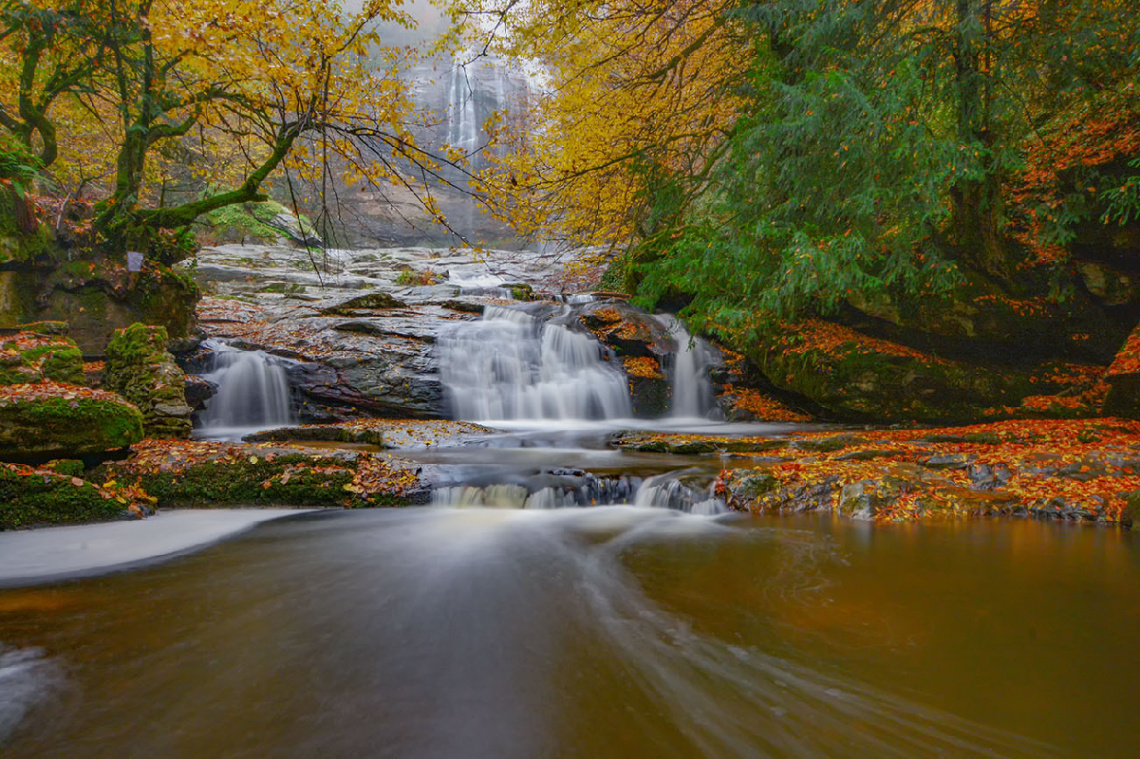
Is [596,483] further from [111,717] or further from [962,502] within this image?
[111,717]

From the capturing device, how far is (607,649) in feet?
7.75

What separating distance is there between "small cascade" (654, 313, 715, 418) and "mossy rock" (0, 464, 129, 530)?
9.39 metres

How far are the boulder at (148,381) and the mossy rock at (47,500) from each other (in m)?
2.50

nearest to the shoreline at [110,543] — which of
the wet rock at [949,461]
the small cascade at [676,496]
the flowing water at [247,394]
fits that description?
the small cascade at [676,496]

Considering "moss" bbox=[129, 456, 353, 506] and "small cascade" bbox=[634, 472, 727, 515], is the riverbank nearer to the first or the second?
"moss" bbox=[129, 456, 353, 506]

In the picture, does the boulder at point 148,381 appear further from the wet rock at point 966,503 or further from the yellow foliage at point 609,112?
the wet rock at point 966,503

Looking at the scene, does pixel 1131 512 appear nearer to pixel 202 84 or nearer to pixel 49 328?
pixel 202 84

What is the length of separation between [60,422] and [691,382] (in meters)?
10.1

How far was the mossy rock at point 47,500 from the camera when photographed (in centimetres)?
400

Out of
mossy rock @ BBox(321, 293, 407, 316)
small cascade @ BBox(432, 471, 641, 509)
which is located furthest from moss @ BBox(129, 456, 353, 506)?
mossy rock @ BBox(321, 293, 407, 316)

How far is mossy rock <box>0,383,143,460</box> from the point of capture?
13.8 feet

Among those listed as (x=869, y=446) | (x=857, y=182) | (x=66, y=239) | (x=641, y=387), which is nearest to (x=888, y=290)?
(x=857, y=182)

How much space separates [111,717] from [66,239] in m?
10.0

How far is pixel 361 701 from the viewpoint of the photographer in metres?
1.94
